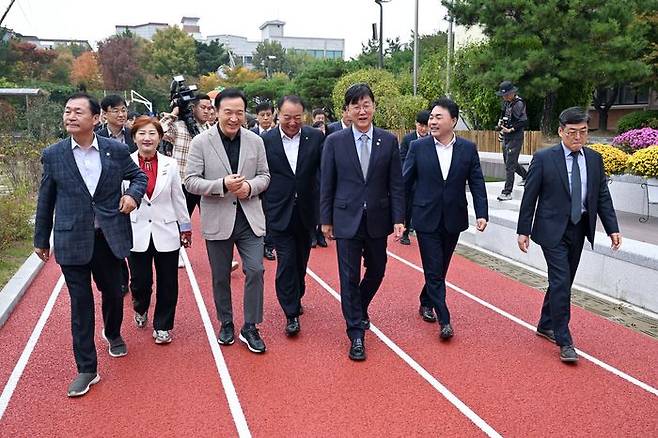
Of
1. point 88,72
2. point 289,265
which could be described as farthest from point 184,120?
point 88,72

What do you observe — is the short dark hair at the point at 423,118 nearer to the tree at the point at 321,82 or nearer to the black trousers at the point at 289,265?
the black trousers at the point at 289,265

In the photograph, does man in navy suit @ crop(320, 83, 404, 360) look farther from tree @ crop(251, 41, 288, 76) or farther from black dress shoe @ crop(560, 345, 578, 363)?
tree @ crop(251, 41, 288, 76)

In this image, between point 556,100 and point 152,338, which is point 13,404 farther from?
point 556,100

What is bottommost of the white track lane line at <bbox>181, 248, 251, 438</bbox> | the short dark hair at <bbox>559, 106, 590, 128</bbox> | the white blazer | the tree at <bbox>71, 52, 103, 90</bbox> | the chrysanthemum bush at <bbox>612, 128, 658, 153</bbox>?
the white track lane line at <bbox>181, 248, 251, 438</bbox>

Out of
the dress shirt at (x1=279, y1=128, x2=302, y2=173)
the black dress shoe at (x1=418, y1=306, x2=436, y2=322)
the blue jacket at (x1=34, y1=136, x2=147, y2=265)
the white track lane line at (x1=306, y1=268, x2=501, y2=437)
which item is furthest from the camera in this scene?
the black dress shoe at (x1=418, y1=306, x2=436, y2=322)

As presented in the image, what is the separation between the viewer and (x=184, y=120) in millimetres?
6453

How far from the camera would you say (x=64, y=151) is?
3861 millimetres

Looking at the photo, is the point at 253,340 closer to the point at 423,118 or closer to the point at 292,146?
the point at 292,146

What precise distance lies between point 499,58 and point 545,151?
16.6 m

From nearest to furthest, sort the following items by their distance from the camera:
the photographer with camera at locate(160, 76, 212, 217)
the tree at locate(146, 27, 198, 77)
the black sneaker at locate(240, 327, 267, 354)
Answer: the black sneaker at locate(240, 327, 267, 354), the photographer with camera at locate(160, 76, 212, 217), the tree at locate(146, 27, 198, 77)

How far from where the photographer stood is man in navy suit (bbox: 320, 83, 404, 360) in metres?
4.48

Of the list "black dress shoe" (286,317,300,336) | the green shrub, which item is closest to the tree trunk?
the green shrub

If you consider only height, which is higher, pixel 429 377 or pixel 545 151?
pixel 545 151

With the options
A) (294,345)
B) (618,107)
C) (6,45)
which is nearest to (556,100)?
(618,107)
